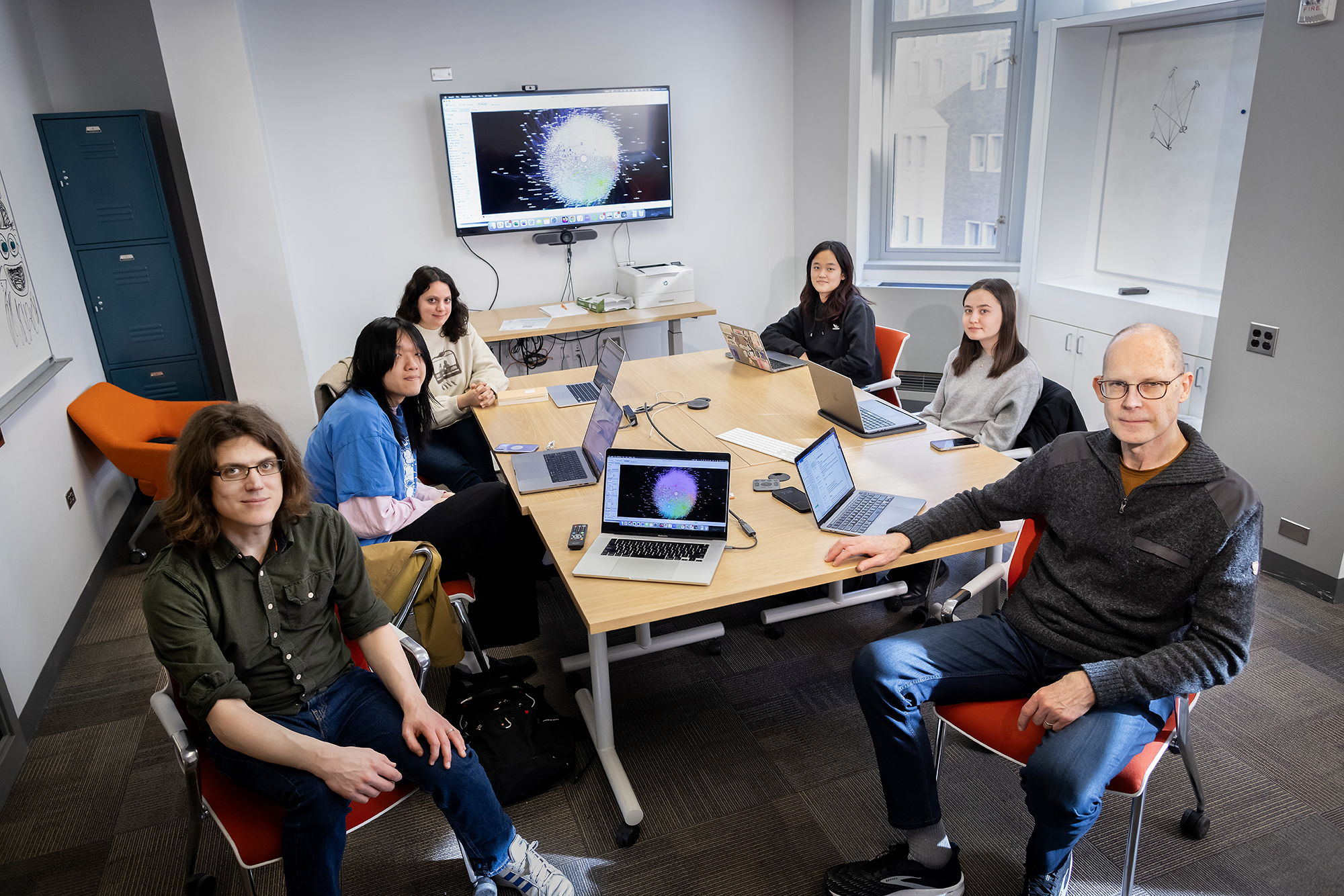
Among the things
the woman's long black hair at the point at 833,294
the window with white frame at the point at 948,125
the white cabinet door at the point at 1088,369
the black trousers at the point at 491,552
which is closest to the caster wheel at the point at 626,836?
the black trousers at the point at 491,552

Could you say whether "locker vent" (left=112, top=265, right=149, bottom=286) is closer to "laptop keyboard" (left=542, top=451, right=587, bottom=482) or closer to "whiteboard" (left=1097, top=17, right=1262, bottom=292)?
"laptop keyboard" (left=542, top=451, right=587, bottom=482)

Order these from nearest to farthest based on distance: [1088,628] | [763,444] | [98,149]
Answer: [1088,628] → [763,444] → [98,149]

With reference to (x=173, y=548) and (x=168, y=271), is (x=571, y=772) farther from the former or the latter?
(x=168, y=271)

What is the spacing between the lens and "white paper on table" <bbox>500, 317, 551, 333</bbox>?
16.5ft

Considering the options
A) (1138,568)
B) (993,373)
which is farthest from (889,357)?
(1138,568)

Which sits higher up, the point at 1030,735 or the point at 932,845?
the point at 1030,735

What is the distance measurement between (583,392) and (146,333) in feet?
8.28

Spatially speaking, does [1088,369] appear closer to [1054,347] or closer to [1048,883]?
[1054,347]

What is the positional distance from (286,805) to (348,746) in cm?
16

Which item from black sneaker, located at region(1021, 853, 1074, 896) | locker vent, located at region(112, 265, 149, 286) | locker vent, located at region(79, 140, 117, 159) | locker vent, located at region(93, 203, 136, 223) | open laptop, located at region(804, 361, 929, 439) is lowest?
black sneaker, located at region(1021, 853, 1074, 896)

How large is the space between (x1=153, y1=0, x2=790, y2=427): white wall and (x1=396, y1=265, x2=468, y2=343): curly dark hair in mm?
1216

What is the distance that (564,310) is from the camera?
17.9 ft

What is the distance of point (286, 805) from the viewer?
5.74ft

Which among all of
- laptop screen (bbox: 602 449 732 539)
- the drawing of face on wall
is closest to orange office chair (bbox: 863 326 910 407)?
laptop screen (bbox: 602 449 732 539)
